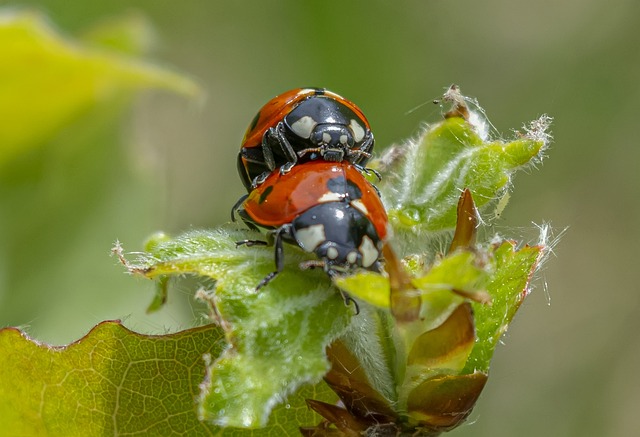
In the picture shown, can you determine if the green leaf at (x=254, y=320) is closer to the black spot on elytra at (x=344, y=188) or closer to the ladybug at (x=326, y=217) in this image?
the ladybug at (x=326, y=217)

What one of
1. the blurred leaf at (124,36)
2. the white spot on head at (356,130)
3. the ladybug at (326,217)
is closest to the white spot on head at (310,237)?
the ladybug at (326,217)

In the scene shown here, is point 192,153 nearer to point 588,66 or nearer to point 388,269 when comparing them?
point 588,66

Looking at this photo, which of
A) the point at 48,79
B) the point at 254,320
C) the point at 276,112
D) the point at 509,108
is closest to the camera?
the point at 254,320

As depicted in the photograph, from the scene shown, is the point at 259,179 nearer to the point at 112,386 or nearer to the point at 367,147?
the point at 367,147


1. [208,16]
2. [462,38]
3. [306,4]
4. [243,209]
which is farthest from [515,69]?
[243,209]

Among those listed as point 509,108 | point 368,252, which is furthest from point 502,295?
point 509,108
